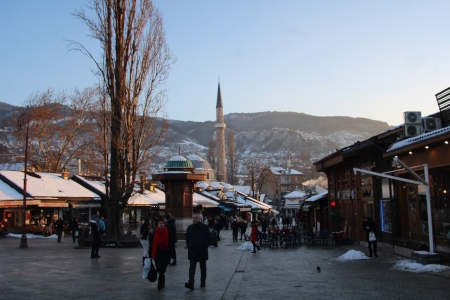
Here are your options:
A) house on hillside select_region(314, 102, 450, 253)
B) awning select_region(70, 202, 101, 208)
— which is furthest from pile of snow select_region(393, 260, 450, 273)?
awning select_region(70, 202, 101, 208)

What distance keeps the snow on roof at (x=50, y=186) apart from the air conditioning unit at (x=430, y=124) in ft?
84.3

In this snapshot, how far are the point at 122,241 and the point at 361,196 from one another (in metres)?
10.6

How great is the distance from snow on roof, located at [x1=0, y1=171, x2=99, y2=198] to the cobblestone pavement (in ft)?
62.3

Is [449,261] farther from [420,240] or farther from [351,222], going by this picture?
[351,222]

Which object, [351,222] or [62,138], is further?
[62,138]

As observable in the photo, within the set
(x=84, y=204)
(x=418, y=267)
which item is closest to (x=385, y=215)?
(x=418, y=267)

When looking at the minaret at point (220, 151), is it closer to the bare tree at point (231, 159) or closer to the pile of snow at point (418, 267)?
the bare tree at point (231, 159)

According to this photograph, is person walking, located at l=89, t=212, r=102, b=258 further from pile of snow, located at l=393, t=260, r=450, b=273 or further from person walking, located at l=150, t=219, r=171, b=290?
pile of snow, located at l=393, t=260, r=450, b=273

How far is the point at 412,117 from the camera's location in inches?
581

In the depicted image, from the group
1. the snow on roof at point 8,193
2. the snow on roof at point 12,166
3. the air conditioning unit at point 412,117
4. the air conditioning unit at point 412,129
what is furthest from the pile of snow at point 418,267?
the snow on roof at point 12,166

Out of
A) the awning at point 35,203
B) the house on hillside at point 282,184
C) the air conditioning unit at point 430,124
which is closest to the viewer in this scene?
the air conditioning unit at point 430,124

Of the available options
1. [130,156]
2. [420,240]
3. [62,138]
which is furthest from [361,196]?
[62,138]

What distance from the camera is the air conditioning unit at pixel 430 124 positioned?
47.4 feet

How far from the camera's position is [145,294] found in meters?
8.96
